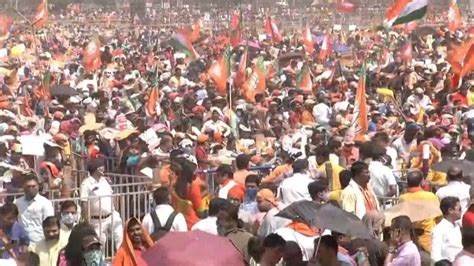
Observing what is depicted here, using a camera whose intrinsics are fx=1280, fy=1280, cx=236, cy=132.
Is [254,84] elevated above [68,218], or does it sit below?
below

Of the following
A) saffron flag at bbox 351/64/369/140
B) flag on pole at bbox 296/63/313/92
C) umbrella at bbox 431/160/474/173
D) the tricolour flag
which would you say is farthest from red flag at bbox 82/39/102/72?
umbrella at bbox 431/160/474/173

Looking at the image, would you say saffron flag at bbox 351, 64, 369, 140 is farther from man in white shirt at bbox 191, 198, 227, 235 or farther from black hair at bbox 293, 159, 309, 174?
man in white shirt at bbox 191, 198, 227, 235

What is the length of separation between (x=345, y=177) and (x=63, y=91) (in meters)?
12.8

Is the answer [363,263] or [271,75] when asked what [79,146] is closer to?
[363,263]

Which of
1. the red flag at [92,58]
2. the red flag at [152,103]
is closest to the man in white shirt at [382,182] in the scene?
the red flag at [152,103]

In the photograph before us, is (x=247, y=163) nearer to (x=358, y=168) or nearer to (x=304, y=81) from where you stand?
(x=358, y=168)

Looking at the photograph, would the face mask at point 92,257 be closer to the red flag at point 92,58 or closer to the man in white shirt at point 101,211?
the man in white shirt at point 101,211

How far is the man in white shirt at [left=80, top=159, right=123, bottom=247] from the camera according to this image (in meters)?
11.1

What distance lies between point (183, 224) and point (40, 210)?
50.5 inches

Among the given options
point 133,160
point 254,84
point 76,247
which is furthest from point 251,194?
point 254,84

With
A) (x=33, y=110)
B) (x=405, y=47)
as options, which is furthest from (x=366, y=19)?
(x=33, y=110)

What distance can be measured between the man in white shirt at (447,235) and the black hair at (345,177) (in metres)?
1.24

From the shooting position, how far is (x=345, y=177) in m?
10.5

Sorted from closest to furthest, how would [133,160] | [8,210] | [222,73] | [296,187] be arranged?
[8,210]
[296,187]
[133,160]
[222,73]
